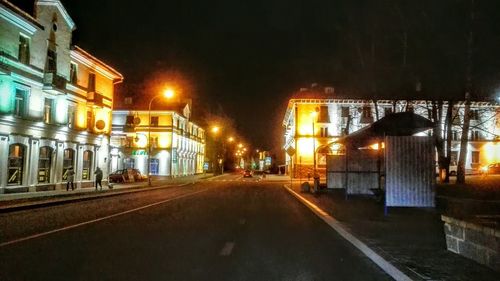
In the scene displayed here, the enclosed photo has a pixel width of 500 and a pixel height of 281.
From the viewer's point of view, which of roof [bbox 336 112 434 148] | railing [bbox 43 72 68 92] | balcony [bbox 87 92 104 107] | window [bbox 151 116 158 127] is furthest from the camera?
window [bbox 151 116 158 127]

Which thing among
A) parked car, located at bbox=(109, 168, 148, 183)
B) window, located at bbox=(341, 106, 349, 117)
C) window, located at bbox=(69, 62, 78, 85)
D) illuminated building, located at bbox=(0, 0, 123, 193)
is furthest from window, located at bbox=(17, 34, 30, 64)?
window, located at bbox=(341, 106, 349, 117)

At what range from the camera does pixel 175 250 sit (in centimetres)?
944

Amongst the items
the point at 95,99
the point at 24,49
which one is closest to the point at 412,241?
the point at 24,49

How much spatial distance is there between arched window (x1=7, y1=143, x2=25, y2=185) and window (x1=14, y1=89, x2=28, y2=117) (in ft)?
6.42

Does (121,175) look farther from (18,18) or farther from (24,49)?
(18,18)

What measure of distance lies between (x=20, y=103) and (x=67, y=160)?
25.0ft

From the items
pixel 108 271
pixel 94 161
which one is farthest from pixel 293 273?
pixel 94 161

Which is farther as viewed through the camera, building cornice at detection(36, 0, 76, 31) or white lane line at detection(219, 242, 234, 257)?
building cornice at detection(36, 0, 76, 31)

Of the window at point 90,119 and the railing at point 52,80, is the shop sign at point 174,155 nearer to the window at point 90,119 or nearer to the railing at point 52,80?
the window at point 90,119

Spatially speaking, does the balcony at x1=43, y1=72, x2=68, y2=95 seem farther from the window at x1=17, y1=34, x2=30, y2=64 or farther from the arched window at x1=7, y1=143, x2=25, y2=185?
the arched window at x1=7, y1=143, x2=25, y2=185

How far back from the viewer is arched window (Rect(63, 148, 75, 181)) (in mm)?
35062

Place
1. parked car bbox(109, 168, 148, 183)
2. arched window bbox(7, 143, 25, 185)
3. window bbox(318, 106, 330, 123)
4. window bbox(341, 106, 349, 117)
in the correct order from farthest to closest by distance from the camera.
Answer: window bbox(318, 106, 330, 123) → window bbox(341, 106, 349, 117) → parked car bbox(109, 168, 148, 183) → arched window bbox(7, 143, 25, 185)

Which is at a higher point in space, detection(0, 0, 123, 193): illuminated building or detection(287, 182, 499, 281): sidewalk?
detection(0, 0, 123, 193): illuminated building

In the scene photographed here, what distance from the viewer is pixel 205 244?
10.4 meters
